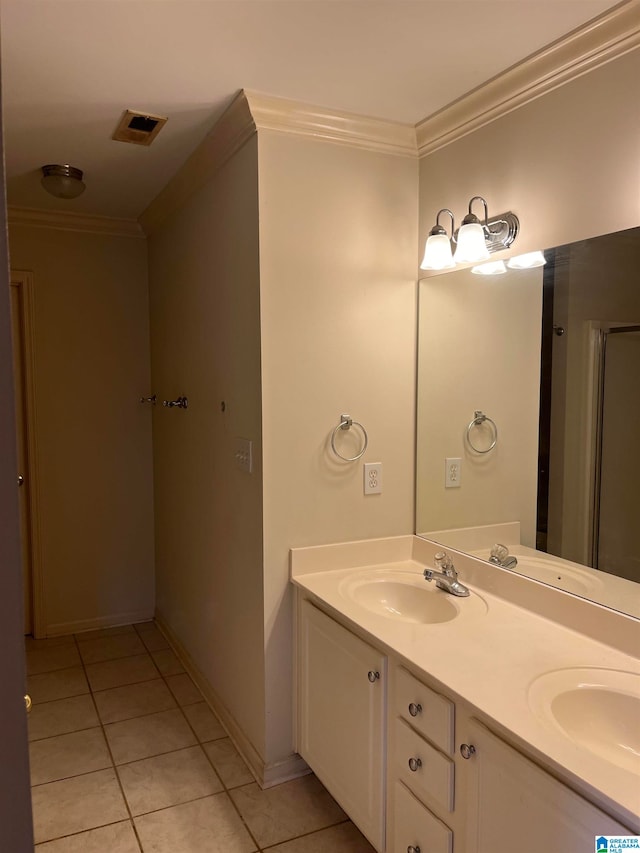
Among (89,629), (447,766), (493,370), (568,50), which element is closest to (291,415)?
(493,370)

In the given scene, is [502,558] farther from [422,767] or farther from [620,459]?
[422,767]

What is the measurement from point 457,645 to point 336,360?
1047mm

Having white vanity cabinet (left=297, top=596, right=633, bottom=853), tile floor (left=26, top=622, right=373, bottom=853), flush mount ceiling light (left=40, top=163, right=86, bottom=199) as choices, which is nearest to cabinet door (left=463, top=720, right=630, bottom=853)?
white vanity cabinet (left=297, top=596, right=633, bottom=853)

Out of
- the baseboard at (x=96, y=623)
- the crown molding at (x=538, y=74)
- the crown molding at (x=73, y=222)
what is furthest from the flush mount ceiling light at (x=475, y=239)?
the baseboard at (x=96, y=623)

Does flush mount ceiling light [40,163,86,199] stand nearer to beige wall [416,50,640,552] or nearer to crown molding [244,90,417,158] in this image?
crown molding [244,90,417,158]

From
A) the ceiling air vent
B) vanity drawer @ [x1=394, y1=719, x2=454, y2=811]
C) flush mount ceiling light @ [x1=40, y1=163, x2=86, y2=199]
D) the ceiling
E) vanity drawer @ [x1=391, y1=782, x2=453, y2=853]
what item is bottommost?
vanity drawer @ [x1=391, y1=782, x2=453, y2=853]

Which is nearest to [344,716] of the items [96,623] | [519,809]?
Answer: [519,809]

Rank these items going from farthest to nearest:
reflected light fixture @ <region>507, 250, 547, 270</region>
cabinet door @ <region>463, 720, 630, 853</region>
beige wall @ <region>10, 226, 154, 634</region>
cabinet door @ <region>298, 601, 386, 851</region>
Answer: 1. beige wall @ <region>10, 226, 154, 634</region>
2. reflected light fixture @ <region>507, 250, 547, 270</region>
3. cabinet door @ <region>298, 601, 386, 851</region>
4. cabinet door @ <region>463, 720, 630, 853</region>

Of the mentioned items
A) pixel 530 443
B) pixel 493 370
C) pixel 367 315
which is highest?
pixel 367 315

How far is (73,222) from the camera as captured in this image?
3.35 metres

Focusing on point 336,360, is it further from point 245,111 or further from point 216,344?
point 245,111

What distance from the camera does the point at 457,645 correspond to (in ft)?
5.28

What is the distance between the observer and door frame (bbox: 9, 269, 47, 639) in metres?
3.29

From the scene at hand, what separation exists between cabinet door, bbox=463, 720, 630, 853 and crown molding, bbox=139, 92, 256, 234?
1905 mm
